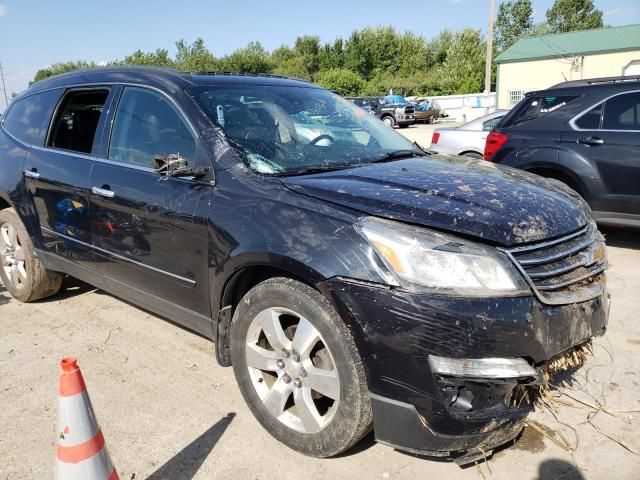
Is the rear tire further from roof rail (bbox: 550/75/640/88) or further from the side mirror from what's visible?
roof rail (bbox: 550/75/640/88)

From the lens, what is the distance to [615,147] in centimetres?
547

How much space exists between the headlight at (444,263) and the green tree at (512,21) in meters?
83.6

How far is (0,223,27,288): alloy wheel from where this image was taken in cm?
453

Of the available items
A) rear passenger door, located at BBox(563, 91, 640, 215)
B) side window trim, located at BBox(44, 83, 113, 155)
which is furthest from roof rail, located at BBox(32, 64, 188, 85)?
rear passenger door, located at BBox(563, 91, 640, 215)

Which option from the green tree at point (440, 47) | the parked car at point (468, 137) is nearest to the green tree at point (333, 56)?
the green tree at point (440, 47)

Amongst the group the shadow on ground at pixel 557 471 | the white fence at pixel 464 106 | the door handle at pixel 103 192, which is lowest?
the white fence at pixel 464 106

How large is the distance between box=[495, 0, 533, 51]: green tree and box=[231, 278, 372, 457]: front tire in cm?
8371

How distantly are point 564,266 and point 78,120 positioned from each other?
352 centimetres

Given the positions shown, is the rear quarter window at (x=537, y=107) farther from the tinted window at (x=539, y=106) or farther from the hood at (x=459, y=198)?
the hood at (x=459, y=198)

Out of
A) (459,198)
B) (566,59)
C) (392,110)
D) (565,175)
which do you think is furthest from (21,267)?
(566,59)

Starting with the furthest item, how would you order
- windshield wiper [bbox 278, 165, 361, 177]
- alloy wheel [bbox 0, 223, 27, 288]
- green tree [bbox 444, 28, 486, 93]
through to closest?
green tree [bbox 444, 28, 486, 93] → alloy wheel [bbox 0, 223, 27, 288] → windshield wiper [bbox 278, 165, 361, 177]

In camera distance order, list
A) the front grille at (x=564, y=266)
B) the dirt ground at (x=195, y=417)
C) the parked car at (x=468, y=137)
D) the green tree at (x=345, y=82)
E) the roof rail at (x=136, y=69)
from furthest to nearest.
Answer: the green tree at (x=345, y=82) → the parked car at (x=468, y=137) → the roof rail at (x=136, y=69) → the dirt ground at (x=195, y=417) → the front grille at (x=564, y=266)

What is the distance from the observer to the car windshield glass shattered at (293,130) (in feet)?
9.67

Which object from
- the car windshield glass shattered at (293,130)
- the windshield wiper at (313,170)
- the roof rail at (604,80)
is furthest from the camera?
the roof rail at (604,80)
